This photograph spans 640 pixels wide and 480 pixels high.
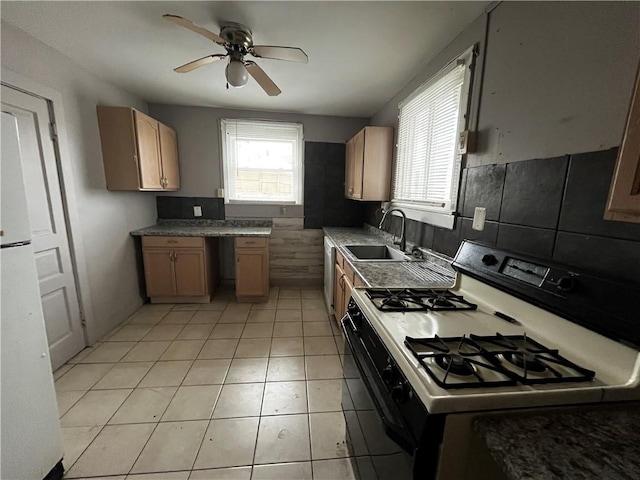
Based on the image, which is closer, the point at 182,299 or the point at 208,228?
the point at 182,299

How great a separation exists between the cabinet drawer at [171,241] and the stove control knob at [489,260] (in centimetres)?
284

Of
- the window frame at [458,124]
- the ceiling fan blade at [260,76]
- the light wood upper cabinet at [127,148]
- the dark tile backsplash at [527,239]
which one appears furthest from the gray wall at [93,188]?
the dark tile backsplash at [527,239]

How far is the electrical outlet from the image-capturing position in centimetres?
143

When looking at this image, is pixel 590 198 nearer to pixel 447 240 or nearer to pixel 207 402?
pixel 447 240

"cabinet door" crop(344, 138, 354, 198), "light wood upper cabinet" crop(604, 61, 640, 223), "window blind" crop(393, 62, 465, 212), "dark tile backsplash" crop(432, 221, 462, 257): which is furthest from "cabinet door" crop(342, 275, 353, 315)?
"light wood upper cabinet" crop(604, 61, 640, 223)

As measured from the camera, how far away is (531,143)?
3.86 feet

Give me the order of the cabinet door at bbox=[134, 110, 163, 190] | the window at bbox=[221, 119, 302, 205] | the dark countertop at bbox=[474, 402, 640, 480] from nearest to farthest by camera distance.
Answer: the dark countertop at bbox=[474, 402, 640, 480] → the cabinet door at bbox=[134, 110, 163, 190] → the window at bbox=[221, 119, 302, 205]

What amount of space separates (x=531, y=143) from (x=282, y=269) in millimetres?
3169

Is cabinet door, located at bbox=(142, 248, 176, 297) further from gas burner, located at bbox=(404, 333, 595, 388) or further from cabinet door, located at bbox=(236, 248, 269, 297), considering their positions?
gas burner, located at bbox=(404, 333, 595, 388)

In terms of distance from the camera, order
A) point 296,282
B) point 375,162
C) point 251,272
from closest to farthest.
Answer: point 375,162
point 251,272
point 296,282

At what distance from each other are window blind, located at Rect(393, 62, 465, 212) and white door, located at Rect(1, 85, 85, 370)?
282cm

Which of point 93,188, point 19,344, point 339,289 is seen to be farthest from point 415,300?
point 93,188

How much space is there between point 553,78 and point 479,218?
0.67 m

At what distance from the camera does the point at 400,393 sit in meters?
0.73
